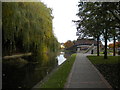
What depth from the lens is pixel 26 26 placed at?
18.7 m

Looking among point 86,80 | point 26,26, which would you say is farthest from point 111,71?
point 26,26

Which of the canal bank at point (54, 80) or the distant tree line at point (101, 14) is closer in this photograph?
the canal bank at point (54, 80)

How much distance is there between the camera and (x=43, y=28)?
71.0 ft

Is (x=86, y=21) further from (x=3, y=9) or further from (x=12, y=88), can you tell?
(x=12, y=88)

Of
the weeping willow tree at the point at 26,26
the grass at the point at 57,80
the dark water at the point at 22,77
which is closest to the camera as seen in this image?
the grass at the point at 57,80

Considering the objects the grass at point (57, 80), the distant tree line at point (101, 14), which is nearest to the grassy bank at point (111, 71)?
the grass at point (57, 80)

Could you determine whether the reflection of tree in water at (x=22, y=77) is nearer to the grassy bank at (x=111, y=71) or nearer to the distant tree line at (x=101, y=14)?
the grassy bank at (x=111, y=71)

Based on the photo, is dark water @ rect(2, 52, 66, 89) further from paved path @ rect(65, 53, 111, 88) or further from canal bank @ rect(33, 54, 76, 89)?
paved path @ rect(65, 53, 111, 88)

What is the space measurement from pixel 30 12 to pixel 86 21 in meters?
5.05

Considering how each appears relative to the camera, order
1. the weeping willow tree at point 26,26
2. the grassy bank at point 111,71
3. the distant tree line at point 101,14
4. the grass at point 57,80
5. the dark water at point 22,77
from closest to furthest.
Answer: the grass at point 57,80, the grassy bank at point 111,71, the dark water at point 22,77, the distant tree line at point 101,14, the weeping willow tree at point 26,26

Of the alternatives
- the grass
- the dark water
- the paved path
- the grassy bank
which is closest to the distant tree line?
the grassy bank

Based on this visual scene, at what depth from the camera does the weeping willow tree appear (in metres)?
16.0

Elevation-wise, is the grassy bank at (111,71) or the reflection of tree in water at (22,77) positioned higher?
the grassy bank at (111,71)

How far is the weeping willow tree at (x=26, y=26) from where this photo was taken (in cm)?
1601
